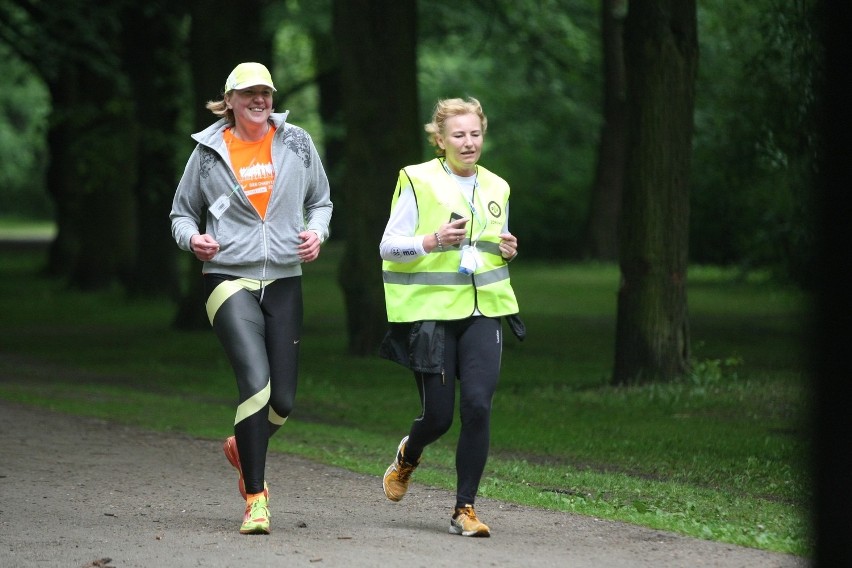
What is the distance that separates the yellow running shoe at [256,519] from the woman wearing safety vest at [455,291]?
0.81m

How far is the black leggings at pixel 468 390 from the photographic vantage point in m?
6.64

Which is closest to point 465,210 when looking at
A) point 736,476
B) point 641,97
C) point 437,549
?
point 437,549

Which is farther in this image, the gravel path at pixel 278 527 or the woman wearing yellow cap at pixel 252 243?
the woman wearing yellow cap at pixel 252 243

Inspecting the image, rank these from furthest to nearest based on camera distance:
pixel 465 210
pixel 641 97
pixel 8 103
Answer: pixel 8 103 < pixel 641 97 < pixel 465 210

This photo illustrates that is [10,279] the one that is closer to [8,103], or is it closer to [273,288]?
[273,288]

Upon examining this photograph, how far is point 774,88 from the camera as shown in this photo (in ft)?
61.2

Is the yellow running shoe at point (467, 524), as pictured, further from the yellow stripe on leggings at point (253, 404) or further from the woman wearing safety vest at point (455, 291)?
the yellow stripe on leggings at point (253, 404)

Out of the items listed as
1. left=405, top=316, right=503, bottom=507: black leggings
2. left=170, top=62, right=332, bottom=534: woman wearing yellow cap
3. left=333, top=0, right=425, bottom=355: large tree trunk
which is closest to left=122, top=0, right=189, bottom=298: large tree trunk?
left=333, top=0, right=425, bottom=355: large tree trunk

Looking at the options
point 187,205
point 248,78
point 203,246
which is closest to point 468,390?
point 203,246

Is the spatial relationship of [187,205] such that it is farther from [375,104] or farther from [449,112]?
[375,104]

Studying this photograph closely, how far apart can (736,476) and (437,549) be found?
151 inches

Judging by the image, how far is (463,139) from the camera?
22.1 ft

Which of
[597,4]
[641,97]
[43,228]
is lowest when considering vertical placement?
[43,228]

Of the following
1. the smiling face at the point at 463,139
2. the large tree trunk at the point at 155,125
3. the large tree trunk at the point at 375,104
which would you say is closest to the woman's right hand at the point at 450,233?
the smiling face at the point at 463,139
